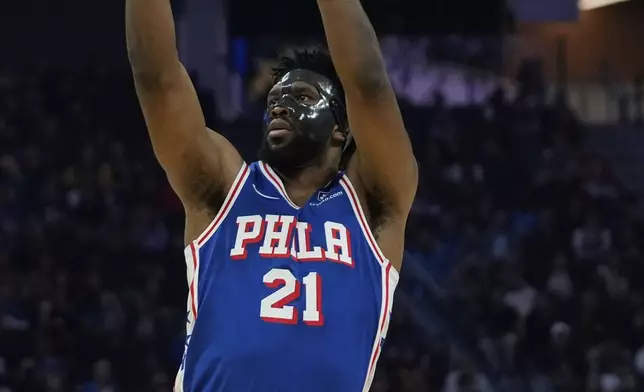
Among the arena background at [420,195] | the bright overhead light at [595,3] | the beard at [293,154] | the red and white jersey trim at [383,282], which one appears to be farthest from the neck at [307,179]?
the bright overhead light at [595,3]

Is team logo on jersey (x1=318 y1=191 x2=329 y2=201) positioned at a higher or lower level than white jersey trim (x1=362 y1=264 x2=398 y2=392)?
higher

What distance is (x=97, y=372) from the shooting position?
8.70 m

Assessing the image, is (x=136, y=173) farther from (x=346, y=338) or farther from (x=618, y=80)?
(x=346, y=338)

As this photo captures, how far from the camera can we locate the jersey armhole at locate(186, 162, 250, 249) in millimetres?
2789

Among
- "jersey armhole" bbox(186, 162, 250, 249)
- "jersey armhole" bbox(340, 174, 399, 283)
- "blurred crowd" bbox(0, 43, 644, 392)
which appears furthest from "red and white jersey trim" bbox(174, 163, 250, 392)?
"blurred crowd" bbox(0, 43, 644, 392)

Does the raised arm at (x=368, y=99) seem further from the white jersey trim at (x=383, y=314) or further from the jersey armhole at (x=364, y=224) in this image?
the white jersey trim at (x=383, y=314)

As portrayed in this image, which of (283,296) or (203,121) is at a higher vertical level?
(203,121)

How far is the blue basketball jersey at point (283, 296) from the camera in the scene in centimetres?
266

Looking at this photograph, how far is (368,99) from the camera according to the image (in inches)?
107

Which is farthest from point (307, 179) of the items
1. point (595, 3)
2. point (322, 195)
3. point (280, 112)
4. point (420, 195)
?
point (595, 3)

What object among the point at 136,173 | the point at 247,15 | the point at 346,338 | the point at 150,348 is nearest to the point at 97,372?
the point at 150,348

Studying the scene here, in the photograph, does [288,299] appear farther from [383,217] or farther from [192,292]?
[383,217]

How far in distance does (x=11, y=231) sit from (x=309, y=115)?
747cm

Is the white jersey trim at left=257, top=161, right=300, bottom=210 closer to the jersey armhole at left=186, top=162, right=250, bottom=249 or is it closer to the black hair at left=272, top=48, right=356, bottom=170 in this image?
the jersey armhole at left=186, top=162, right=250, bottom=249
